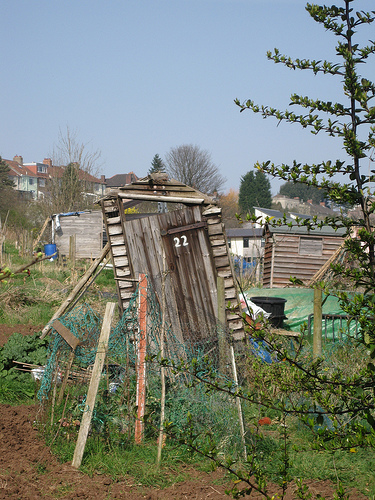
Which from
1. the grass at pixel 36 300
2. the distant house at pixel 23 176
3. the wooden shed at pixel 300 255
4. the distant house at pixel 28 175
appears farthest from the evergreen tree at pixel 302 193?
the grass at pixel 36 300

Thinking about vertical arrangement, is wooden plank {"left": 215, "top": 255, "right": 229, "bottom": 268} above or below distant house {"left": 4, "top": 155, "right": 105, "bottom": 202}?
below

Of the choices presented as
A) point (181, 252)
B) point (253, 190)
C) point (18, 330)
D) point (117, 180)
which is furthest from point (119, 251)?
point (117, 180)

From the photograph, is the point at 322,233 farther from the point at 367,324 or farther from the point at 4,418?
the point at 367,324

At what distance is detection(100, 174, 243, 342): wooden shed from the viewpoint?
8.17 m

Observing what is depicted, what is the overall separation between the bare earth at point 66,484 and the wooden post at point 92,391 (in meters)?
0.16

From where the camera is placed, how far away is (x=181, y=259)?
8.26 m

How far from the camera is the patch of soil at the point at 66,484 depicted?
13.5 feet

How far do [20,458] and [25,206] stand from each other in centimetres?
3702

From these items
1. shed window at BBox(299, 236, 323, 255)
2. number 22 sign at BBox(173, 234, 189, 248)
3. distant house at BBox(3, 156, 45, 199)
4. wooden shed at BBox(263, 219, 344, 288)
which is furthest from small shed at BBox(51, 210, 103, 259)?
distant house at BBox(3, 156, 45, 199)

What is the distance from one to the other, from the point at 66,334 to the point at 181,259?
3297 mm

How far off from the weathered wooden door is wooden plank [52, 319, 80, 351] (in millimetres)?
2876

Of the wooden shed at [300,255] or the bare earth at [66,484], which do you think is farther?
the wooden shed at [300,255]

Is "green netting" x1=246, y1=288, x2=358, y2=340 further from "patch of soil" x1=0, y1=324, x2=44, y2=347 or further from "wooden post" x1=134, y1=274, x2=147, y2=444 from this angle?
"wooden post" x1=134, y1=274, x2=147, y2=444

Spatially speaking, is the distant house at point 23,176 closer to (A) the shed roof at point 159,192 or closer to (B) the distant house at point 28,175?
(B) the distant house at point 28,175
